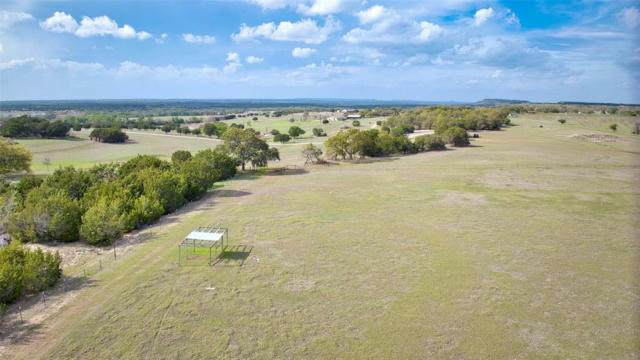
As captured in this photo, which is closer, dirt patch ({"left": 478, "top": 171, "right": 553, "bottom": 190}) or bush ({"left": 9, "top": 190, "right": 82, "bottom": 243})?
bush ({"left": 9, "top": 190, "right": 82, "bottom": 243})

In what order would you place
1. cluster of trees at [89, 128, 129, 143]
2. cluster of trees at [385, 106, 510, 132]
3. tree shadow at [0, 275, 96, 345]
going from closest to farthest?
tree shadow at [0, 275, 96, 345]
cluster of trees at [89, 128, 129, 143]
cluster of trees at [385, 106, 510, 132]

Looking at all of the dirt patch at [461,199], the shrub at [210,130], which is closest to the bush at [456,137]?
the dirt patch at [461,199]

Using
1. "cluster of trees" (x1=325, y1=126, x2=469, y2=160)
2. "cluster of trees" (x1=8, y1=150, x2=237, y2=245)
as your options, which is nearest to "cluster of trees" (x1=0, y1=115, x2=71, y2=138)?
"cluster of trees" (x1=8, y1=150, x2=237, y2=245)

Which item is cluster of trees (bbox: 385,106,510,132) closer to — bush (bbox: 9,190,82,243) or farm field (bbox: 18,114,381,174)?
farm field (bbox: 18,114,381,174)

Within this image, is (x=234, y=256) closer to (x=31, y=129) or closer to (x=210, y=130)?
(x=31, y=129)

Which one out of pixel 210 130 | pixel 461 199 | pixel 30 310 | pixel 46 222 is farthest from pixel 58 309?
pixel 210 130

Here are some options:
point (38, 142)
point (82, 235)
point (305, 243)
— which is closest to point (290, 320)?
point (305, 243)
